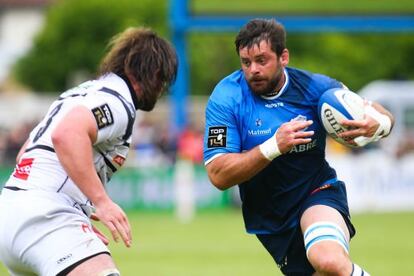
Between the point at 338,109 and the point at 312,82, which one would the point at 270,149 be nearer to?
the point at 338,109

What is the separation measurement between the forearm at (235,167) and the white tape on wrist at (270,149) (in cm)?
3

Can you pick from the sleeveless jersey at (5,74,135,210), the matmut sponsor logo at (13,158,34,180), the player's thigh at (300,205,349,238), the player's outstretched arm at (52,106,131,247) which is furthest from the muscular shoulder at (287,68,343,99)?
the matmut sponsor logo at (13,158,34,180)

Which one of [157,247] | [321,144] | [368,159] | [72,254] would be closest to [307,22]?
[368,159]

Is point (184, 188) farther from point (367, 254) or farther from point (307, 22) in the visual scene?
point (367, 254)

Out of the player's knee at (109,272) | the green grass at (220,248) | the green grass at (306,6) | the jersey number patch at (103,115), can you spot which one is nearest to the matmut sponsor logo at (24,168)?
the jersey number patch at (103,115)

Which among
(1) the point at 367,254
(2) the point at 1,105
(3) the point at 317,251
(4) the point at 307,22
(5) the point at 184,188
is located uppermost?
(3) the point at 317,251

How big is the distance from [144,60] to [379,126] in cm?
172

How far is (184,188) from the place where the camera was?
71.5 feet

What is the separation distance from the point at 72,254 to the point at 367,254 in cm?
938

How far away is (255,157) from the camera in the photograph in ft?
22.5

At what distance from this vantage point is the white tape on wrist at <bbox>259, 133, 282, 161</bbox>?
6.79m

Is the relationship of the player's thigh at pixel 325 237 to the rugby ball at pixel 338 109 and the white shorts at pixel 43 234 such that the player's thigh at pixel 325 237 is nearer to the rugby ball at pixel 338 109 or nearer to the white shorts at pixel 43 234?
the rugby ball at pixel 338 109

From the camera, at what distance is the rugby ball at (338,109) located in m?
7.09

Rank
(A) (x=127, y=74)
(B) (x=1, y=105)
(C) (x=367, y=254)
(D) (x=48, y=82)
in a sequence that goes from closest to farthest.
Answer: (A) (x=127, y=74) < (C) (x=367, y=254) < (B) (x=1, y=105) < (D) (x=48, y=82)
